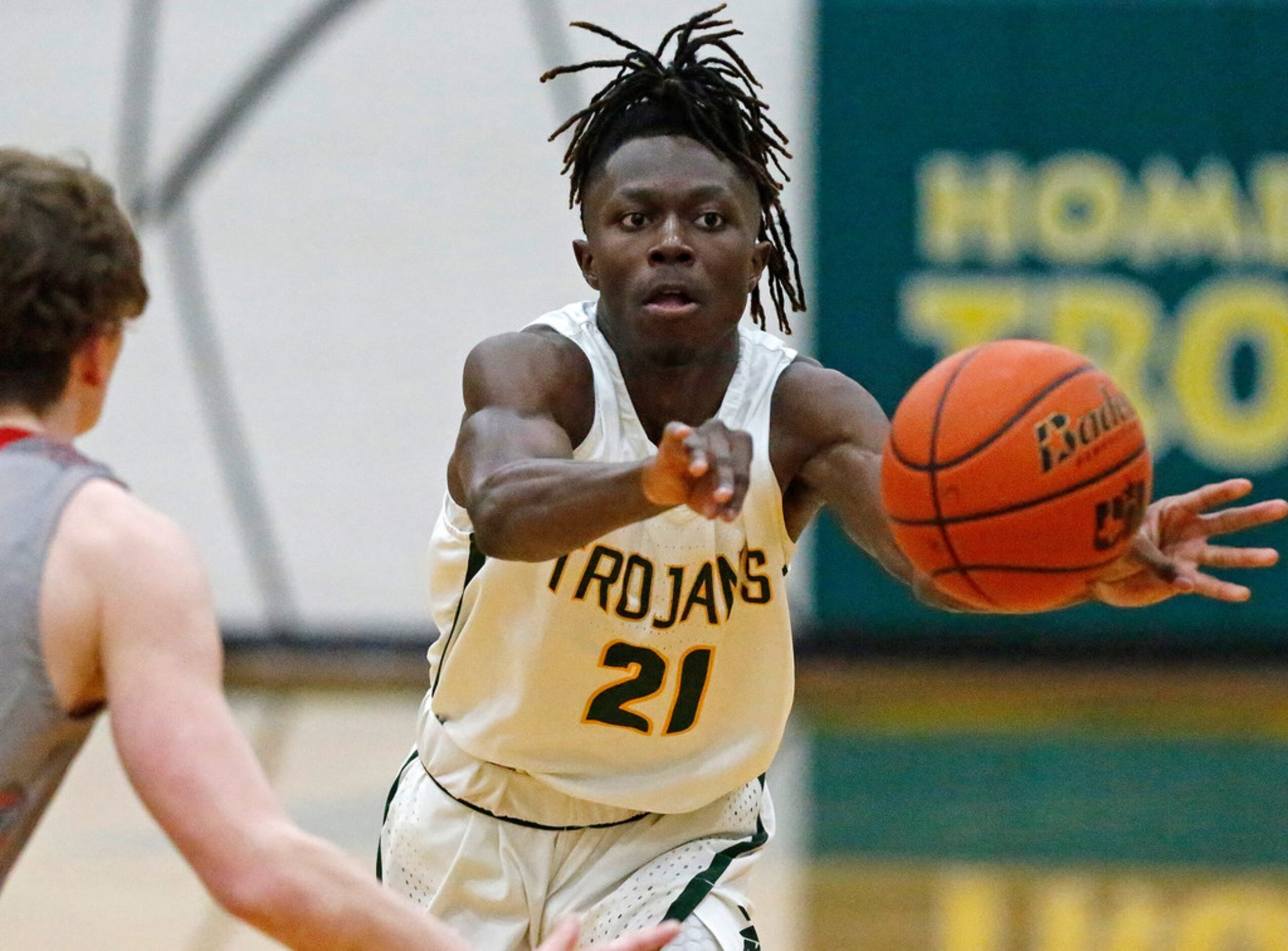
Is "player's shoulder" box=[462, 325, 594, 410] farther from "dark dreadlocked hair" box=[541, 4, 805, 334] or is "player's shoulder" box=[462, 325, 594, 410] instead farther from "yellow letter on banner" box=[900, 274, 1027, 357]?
"yellow letter on banner" box=[900, 274, 1027, 357]

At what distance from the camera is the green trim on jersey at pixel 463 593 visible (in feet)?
12.2

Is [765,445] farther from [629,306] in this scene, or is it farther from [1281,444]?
[1281,444]

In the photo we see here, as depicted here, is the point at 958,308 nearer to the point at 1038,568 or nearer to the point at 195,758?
the point at 1038,568

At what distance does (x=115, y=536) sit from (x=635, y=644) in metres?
1.55

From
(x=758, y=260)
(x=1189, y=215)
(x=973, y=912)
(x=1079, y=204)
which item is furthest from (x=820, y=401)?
(x=1189, y=215)

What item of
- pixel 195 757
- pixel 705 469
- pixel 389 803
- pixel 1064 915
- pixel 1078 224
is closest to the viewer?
pixel 195 757

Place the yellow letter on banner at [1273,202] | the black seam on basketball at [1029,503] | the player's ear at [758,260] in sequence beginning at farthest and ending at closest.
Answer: the yellow letter on banner at [1273,202], the player's ear at [758,260], the black seam on basketball at [1029,503]

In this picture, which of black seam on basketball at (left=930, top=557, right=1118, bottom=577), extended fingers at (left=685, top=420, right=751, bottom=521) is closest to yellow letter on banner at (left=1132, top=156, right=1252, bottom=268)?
black seam on basketball at (left=930, top=557, right=1118, bottom=577)

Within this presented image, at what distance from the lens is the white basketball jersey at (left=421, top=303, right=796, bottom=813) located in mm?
3639

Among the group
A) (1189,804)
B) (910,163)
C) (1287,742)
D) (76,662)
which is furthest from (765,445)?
(910,163)

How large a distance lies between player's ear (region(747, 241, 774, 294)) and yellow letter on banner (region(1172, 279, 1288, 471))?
707 cm

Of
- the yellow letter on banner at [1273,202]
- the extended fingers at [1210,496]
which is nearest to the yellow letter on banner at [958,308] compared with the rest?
the yellow letter on banner at [1273,202]

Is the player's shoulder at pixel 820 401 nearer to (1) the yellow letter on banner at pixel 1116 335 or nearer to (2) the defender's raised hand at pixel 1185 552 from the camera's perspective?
(2) the defender's raised hand at pixel 1185 552

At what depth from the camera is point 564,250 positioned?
35.1 feet
